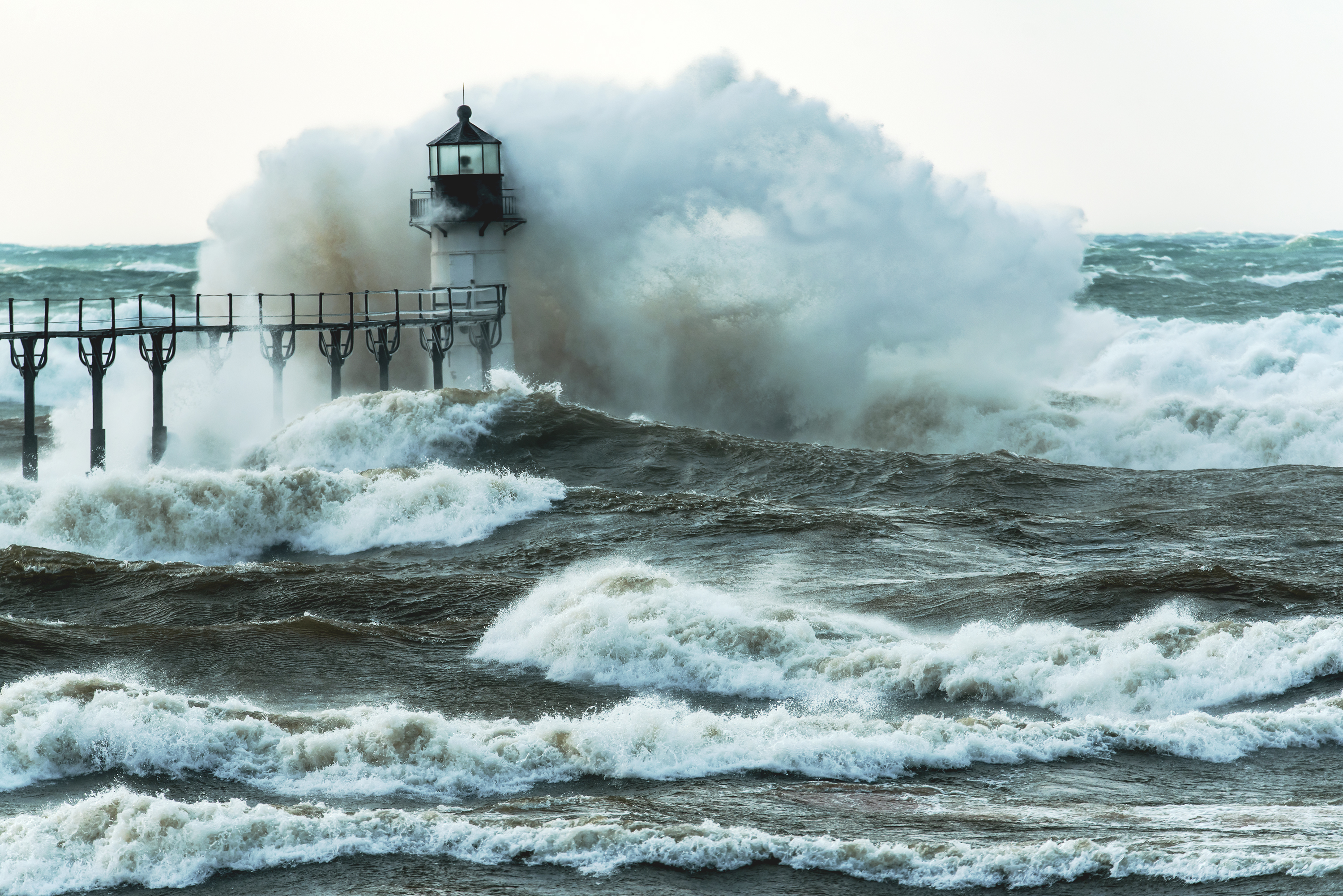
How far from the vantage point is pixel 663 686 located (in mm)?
10695

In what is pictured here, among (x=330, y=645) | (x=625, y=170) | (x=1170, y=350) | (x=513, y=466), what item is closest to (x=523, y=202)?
(x=625, y=170)

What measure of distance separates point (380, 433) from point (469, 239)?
7928 mm

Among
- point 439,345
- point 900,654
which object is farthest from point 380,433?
point 900,654

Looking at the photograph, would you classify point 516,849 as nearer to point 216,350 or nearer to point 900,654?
point 900,654

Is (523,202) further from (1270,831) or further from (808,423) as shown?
(1270,831)

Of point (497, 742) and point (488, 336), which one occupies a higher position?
point (488, 336)

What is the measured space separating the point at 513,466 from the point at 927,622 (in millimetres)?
10451

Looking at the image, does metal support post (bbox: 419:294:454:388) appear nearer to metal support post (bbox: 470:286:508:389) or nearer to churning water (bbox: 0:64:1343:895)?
metal support post (bbox: 470:286:508:389)

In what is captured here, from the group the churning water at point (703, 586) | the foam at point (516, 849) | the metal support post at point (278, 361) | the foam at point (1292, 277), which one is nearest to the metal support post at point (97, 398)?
the churning water at point (703, 586)

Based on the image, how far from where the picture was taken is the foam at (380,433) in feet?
71.6

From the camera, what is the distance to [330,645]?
1150 centimetres

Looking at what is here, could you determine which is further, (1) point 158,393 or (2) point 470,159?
(2) point 470,159

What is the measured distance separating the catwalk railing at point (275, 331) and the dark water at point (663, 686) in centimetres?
523

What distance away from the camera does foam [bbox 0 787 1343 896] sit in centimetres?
677
